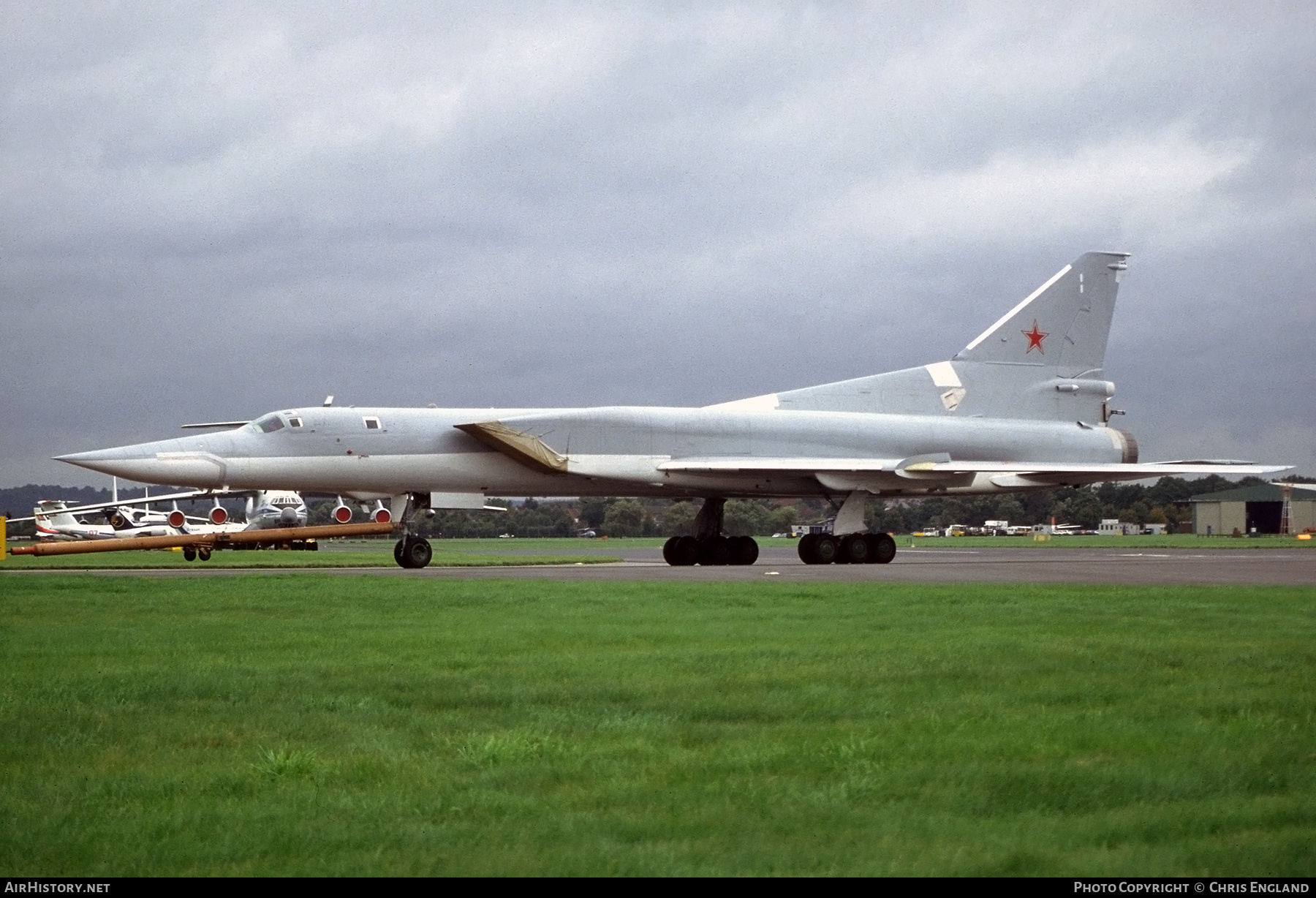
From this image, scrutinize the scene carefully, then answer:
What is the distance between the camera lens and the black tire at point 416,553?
81.1ft

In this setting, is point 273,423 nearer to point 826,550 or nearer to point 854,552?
point 826,550

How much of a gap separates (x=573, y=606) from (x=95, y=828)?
26.8ft

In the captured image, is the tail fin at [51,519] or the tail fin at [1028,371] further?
the tail fin at [51,519]

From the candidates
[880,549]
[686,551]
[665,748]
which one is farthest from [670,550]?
[665,748]

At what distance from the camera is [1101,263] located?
A: 28891mm

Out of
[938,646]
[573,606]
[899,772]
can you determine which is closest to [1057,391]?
[573,606]

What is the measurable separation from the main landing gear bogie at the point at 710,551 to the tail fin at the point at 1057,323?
5.90 meters

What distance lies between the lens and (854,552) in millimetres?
25562

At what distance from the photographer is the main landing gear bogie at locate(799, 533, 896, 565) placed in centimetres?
2545

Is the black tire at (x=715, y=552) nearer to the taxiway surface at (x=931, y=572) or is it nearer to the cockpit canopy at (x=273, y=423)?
the taxiway surface at (x=931, y=572)

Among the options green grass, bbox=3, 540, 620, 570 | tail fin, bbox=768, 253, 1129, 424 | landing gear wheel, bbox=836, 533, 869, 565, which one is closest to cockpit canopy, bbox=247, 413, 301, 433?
green grass, bbox=3, 540, 620, 570

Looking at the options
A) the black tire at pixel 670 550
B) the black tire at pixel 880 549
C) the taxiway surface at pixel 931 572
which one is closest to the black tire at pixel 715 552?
the black tire at pixel 670 550

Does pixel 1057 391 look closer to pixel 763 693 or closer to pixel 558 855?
pixel 763 693

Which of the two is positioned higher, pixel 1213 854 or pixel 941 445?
pixel 941 445
